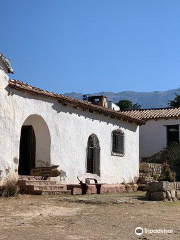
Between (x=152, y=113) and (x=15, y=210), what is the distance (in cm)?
1807

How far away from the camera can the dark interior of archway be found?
518 inches

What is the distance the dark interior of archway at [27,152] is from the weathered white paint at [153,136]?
11619 millimetres

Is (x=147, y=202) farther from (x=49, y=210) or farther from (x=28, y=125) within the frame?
(x=28, y=125)

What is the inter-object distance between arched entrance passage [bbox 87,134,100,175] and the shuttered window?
47.1 inches

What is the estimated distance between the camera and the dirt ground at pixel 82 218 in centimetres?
525

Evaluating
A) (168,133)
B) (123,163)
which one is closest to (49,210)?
(123,163)

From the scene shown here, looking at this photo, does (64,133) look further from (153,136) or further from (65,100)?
(153,136)

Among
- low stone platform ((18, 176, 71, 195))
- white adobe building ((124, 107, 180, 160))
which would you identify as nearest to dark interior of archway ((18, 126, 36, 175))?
low stone platform ((18, 176, 71, 195))

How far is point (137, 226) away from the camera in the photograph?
5984mm

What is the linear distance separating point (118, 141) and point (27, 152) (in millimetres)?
4643

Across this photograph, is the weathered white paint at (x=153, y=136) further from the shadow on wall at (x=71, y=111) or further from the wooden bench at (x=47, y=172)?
the wooden bench at (x=47, y=172)

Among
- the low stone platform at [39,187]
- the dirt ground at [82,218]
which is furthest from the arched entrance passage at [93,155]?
the dirt ground at [82,218]

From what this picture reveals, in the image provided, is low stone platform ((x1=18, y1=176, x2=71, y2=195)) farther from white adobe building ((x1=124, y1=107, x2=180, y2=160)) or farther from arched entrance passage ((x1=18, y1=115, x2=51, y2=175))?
white adobe building ((x1=124, y1=107, x2=180, y2=160))

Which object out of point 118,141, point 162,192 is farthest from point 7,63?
point 118,141
